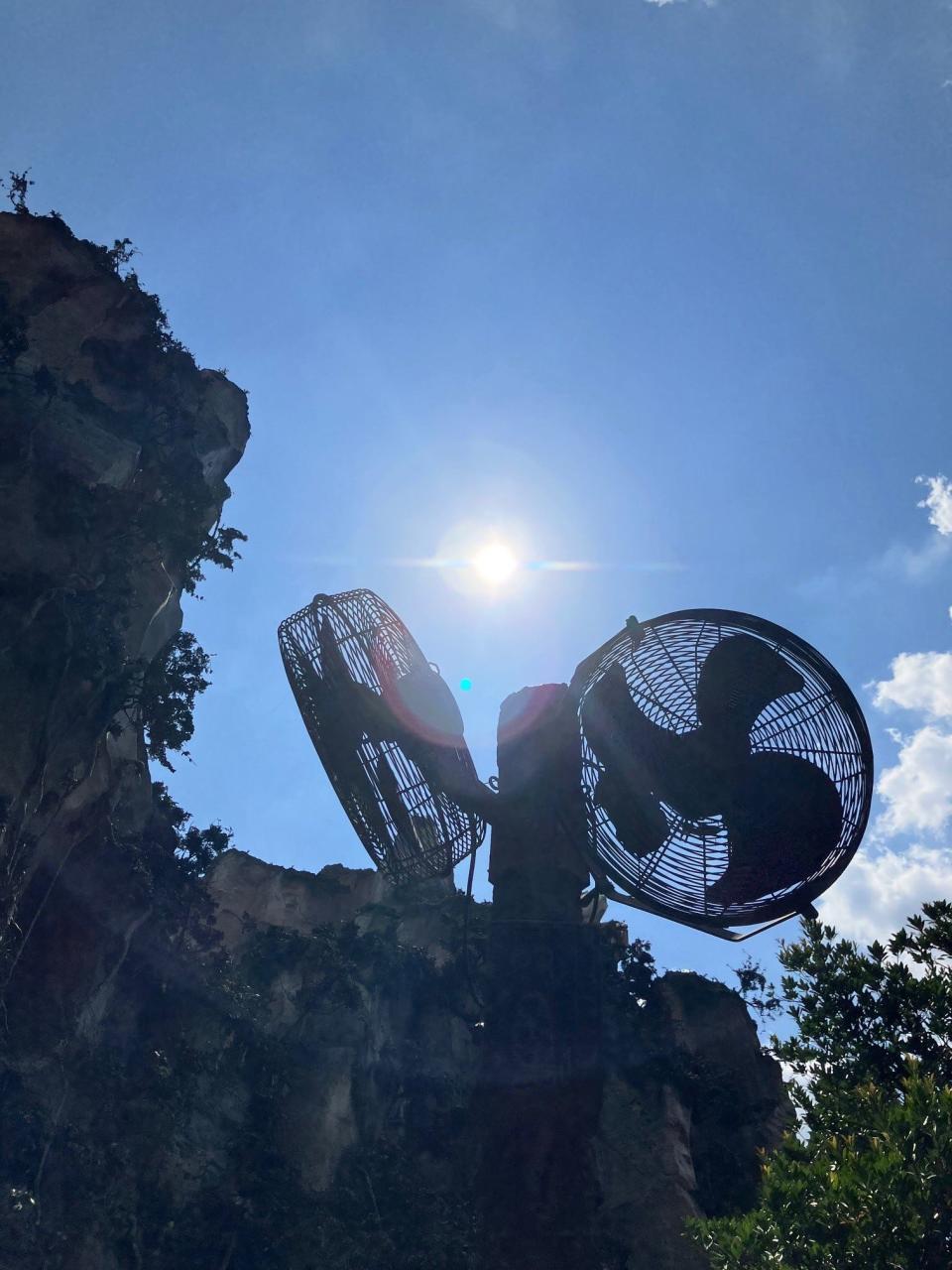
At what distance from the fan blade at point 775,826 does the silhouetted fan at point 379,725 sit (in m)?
2.36

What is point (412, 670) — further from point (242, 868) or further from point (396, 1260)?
point (242, 868)

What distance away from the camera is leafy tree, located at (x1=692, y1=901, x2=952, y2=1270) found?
6895 mm

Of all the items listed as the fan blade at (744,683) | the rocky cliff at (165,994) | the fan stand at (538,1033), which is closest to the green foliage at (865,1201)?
the fan stand at (538,1033)

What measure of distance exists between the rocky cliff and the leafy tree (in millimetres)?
2825

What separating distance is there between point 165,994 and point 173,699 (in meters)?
6.15

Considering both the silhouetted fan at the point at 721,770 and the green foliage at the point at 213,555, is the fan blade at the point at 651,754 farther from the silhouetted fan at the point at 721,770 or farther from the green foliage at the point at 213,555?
the green foliage at the point at 213,555

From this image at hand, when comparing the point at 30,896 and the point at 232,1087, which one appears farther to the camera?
the point at 232,1087

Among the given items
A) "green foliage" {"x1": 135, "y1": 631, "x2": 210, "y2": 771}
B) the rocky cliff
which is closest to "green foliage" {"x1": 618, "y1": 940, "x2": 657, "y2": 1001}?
the rocky cliff

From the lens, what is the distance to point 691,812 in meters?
8.08

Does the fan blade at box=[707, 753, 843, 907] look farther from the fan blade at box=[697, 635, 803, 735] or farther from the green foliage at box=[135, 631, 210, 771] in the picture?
the green foliage at box=[135, 631, 210, 771]

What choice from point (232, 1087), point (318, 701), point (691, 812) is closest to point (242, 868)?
point (232, 1087)

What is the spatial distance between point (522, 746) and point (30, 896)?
1052 centimetres

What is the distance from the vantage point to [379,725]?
9.00 meters

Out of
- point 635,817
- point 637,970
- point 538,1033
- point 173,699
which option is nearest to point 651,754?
point 635,817
